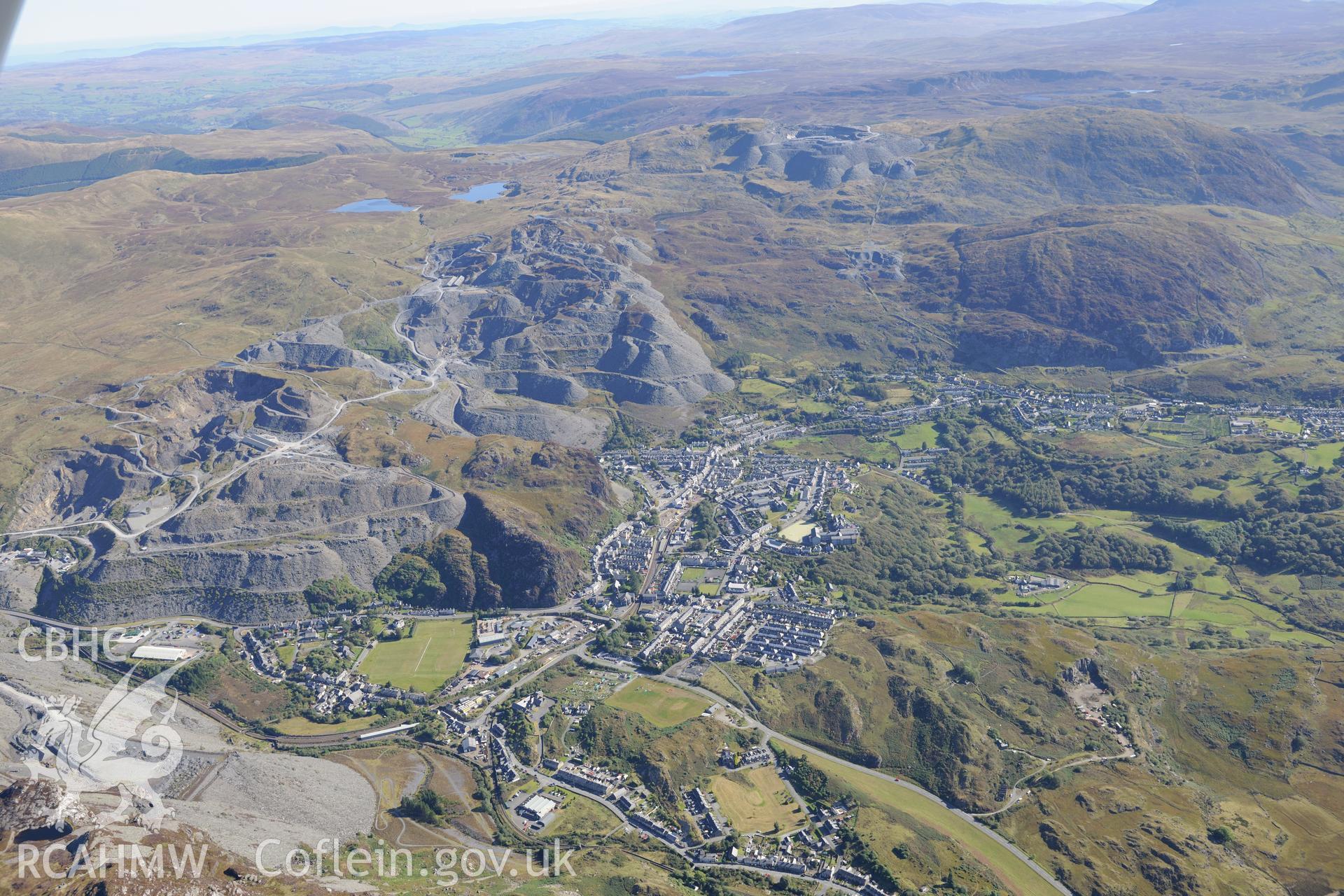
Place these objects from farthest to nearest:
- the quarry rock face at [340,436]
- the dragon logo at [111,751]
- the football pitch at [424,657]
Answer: the quarry rock face at [340,436] < the football pitch at [424,657] < the dragon logo at [111,751]

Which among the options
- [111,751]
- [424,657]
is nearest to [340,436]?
[424,657]

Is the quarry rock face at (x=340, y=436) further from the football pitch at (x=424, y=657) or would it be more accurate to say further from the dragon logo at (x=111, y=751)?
the dragon logo at (x=111, y=751)

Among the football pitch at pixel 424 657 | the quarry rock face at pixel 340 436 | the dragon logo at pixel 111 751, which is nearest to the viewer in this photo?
the dragon logo at pixel 111 751

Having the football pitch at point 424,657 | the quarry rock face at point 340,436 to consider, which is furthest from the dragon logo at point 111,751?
the football pitch at point 424,657

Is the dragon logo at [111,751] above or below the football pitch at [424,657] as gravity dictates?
above

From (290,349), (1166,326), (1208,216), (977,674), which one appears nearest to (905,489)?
(977,674)

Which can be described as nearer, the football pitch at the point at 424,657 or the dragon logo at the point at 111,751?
the dragon logo at the point at 111,751

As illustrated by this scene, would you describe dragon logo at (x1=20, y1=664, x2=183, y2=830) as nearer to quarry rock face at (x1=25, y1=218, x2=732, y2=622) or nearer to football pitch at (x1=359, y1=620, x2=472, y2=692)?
quarry rock face at (x1=25, y1=218, x2=732, y2=622)

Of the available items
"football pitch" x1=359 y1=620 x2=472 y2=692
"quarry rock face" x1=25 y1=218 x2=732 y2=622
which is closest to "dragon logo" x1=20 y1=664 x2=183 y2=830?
"quarry rock face" x1=25 y1=218 x2=732 y2=622

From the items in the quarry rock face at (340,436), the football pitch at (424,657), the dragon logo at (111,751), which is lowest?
the football pitch at (424,657)
